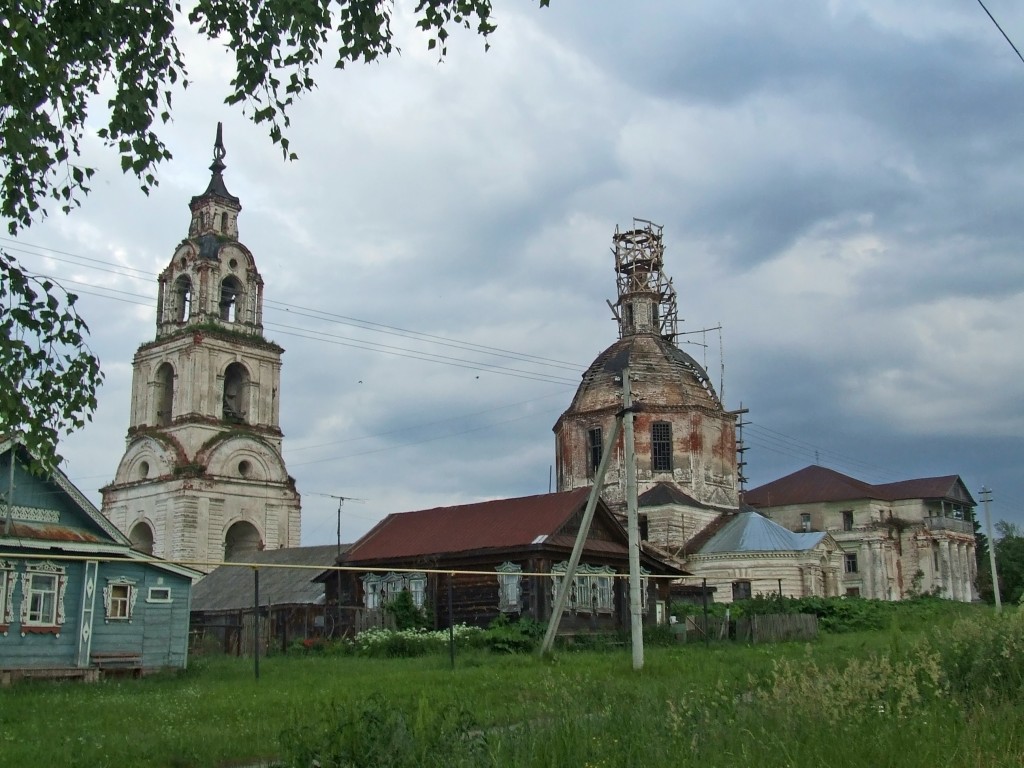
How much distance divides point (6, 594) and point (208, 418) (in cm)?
3053

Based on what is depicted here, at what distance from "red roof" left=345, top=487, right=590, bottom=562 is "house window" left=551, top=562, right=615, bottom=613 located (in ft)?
4.61

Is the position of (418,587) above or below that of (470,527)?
below

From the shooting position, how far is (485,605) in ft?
98.4

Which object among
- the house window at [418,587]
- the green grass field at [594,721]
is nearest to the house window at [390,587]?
the house window at [418,587]

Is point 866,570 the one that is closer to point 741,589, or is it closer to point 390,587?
point 741,589

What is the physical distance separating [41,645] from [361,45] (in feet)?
52.6

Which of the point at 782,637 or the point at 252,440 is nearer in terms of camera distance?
the point at 782,637

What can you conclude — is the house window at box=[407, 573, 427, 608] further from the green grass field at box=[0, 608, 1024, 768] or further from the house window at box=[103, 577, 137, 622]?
the green grass field at box=[0, 608, 1024, 768]

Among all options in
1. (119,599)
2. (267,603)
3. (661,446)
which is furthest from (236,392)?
(119,599)

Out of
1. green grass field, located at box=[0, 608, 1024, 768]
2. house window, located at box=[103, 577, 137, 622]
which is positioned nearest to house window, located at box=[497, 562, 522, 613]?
house window, located at box=[103, 577, 137, 622]

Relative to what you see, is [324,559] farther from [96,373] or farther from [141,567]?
[96,373]

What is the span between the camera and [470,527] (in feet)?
105

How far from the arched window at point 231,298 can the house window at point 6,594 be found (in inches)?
1314

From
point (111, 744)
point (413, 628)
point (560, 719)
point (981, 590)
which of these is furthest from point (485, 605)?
point (981, 590)
